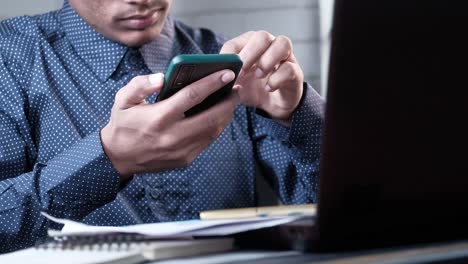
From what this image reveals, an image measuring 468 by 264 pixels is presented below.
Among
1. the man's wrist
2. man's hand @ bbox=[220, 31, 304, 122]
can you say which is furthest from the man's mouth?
the man's wrist

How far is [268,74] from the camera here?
123 centimetres

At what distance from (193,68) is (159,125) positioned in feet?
0.54

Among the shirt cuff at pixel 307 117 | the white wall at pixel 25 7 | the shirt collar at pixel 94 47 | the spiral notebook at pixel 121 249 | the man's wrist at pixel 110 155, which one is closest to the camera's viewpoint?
the spiral notebook at pixel 121 249

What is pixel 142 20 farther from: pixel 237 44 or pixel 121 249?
pixel 121 249

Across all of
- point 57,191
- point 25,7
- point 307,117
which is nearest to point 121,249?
point 57,191

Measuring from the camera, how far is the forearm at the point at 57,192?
1.16 meters

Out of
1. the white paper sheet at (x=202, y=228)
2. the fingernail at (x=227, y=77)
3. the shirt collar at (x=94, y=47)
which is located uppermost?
the fingernail at (x=227, y=77)

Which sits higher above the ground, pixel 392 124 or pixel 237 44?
pixel 392 124

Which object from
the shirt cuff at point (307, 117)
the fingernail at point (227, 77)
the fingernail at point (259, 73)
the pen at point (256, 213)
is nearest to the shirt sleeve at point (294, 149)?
the shirt cuff at point (307, 117)

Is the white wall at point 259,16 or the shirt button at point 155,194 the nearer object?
the shirt button at point 155,194

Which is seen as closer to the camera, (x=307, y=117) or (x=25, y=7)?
(x=307, y=117)

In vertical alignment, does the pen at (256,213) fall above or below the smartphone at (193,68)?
below

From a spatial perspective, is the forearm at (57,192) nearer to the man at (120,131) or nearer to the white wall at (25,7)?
the man at (120,131)

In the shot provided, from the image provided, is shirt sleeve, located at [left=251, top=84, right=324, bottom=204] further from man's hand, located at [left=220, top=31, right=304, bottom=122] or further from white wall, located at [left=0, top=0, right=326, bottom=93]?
white wall, located at [left=0, top=0, right=326, bottom=93]
